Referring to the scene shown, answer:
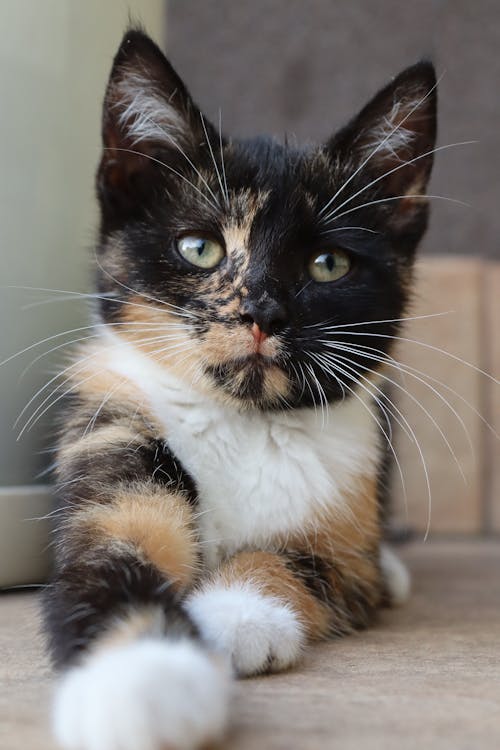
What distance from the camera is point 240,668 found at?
81 centimetres

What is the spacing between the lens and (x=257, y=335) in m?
0.97

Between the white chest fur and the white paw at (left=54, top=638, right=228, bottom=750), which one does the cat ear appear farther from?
the white paw at (left=54, top=638, right=228, bottom=750)

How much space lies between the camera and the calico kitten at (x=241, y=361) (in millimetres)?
936

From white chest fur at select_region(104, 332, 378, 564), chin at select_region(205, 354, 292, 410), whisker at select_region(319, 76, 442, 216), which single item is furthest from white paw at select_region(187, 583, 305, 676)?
whisker at select_region(319, 76, 442, 216)

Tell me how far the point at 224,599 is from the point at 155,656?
27 cm

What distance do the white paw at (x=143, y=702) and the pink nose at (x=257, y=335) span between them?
1.39 ft

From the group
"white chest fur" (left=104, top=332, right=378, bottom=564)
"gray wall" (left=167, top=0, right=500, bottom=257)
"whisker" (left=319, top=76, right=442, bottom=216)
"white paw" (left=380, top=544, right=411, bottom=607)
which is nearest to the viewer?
"white chest fur" (left=104, top=332, right=378, bottom=564)

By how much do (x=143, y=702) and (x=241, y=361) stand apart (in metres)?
0.50

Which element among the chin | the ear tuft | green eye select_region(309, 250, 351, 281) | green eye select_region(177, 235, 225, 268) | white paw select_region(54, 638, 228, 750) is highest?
the ear tuft

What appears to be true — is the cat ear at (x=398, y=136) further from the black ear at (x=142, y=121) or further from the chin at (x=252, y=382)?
the chin at (x=252, y=382)

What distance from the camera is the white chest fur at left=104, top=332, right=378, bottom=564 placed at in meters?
1.04

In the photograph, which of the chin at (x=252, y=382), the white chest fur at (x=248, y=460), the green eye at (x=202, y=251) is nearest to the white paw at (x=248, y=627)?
the white chest fur at (x=248, y=460)

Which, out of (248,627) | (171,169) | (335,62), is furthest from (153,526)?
(335,62)

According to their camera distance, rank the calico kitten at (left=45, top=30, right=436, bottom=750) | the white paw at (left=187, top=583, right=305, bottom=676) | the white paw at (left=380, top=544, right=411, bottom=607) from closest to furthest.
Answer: the white paw at (left=187, top=583, right=305, bottom=676) → the calico kitten at (left=45, top=30, right=436, bottom=750) → the white paw at (left=380, top=544, right=411, bottom=607)
